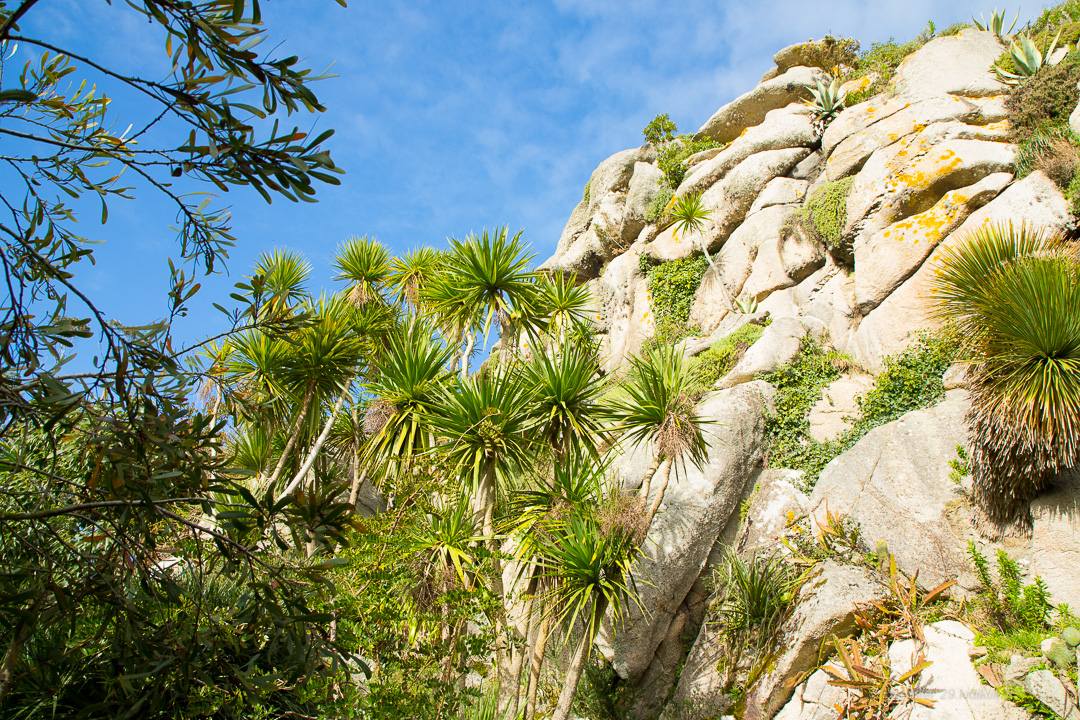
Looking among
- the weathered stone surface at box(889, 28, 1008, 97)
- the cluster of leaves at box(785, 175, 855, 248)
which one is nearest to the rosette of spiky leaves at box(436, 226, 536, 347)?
the cluster of leaves at box(785, 175, 855, 248)

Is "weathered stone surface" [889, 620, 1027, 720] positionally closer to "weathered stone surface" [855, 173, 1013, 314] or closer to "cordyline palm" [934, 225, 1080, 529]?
"cordyline palm" [934, 225, 1080, 529]

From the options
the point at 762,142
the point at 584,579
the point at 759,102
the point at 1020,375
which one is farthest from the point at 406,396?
the point at 759,102

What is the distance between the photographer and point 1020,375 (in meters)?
7.27

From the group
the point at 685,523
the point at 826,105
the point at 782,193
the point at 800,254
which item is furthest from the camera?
the point at 826,105

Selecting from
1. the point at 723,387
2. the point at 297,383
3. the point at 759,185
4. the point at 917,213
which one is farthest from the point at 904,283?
the point at 297,383

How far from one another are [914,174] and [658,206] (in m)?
8.65

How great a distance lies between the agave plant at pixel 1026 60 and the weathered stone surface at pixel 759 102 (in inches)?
273

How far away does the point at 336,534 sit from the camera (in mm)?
2725

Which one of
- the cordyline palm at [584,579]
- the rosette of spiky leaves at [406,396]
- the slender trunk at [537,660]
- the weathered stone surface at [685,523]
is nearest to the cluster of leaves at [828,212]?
the weathered stone surface at [685,523]

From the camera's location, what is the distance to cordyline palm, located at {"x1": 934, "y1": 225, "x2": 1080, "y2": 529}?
6.91 meters

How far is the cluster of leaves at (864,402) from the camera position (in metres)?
10.6

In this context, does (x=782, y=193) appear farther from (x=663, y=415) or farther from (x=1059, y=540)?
Result: (x=1059, y=540)

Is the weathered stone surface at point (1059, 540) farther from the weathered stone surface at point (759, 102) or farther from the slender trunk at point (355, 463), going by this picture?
the weathered stone surface at point (759, 102)

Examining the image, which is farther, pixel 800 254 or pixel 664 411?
pixel 800 254
